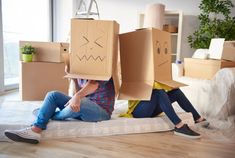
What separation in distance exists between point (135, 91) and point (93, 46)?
0.40m

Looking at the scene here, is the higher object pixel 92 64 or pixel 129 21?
pixel 129 21

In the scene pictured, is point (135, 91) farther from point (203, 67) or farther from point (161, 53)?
point (203, 67)

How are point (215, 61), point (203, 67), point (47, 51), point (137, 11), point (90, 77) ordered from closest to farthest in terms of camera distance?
point (90, 77) → point (215, 61) → point (203, 67) → point (47, 51) → point (137, 11)

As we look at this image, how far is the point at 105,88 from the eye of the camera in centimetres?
163

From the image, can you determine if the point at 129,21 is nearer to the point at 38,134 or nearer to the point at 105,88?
the point at 105,88

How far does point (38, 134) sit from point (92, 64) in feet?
1.75

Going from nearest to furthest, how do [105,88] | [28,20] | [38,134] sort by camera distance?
[38,134] → [105,88] → [28,20]

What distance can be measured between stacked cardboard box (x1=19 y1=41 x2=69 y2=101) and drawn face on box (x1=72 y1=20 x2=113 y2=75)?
3.38 ft

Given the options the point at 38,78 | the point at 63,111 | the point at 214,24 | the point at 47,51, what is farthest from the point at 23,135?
the point at 214,24

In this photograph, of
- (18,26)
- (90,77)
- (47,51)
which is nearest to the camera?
(90,77)

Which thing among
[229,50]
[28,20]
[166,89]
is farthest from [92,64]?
[28,20]

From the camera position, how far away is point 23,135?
146 centimetres

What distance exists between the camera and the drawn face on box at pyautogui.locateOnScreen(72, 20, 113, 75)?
5.31 ft

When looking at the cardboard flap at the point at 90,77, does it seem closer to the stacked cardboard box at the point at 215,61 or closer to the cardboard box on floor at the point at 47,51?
the cardboard box on floor at the point at 47,51
